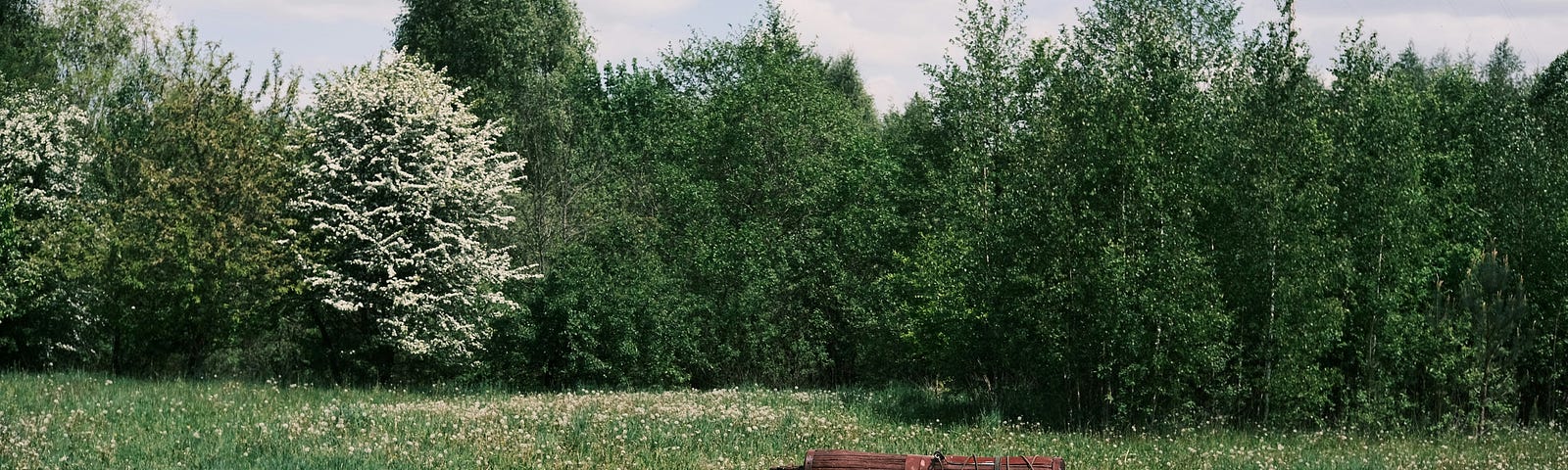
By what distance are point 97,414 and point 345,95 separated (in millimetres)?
12696

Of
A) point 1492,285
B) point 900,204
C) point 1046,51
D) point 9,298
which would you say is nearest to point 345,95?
point 9,298

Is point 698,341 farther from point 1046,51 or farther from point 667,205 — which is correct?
point 1046,51

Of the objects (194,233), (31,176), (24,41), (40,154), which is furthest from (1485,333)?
(24,41)

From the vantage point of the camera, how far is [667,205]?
38.0 meters

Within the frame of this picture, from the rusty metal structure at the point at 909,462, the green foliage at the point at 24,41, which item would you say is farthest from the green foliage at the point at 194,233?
the rusty metal structure at the point at 909,462

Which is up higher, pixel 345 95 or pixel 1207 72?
pixel 1207 72

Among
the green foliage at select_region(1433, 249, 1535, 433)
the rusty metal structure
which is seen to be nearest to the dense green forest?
the green foliage at select_region(1433, 249, 1535, 433)

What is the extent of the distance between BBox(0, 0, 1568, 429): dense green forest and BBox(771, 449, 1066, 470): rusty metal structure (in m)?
9.75

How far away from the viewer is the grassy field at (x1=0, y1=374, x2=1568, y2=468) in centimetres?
1470

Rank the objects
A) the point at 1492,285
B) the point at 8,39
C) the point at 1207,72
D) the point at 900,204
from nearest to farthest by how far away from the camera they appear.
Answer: the point at 1492,285 < the point at 1207,72 < the point at 900,204 < the point at 8,39

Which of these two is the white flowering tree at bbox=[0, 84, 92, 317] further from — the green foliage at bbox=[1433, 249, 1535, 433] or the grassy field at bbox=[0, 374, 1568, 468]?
the green foliage at bbox=[1433, 249, 1535, 433]

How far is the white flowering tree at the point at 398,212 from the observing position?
28.6 meters

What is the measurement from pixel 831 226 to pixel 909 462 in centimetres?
2476

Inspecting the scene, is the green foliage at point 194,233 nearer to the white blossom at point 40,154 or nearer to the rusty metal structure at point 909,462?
the white blossom at point 40,154
